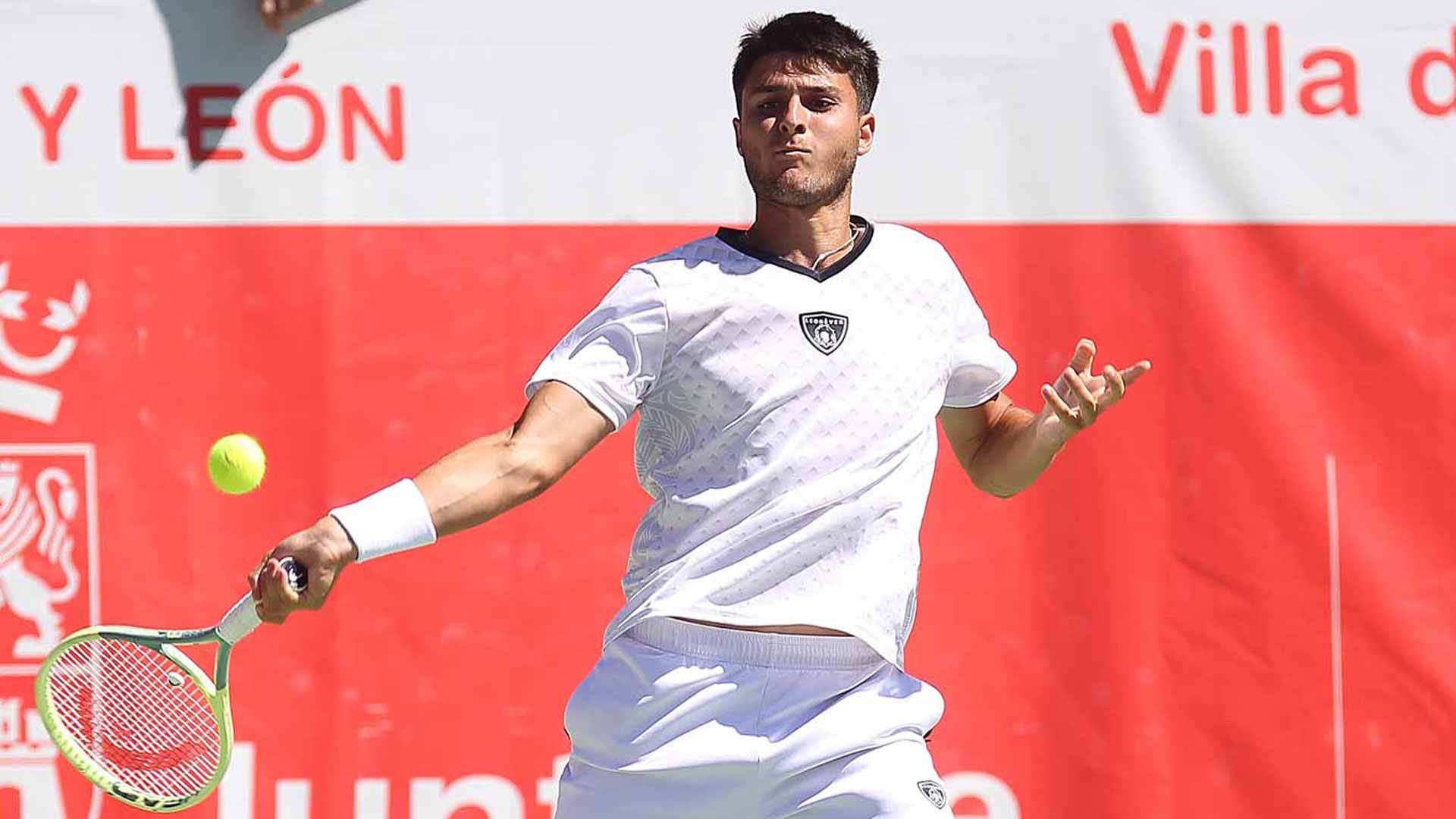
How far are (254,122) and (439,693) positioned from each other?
1283mm

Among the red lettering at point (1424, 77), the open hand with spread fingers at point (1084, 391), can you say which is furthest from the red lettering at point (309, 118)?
the red lettering at point (1424, 77)

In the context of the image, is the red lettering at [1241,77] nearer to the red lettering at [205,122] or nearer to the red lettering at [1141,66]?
the red lettering at [1141,66]

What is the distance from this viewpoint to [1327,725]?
4.16 m

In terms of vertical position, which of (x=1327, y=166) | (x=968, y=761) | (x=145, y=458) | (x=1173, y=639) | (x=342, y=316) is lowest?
(x=968, y=761)

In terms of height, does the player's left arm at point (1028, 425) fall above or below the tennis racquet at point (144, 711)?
above

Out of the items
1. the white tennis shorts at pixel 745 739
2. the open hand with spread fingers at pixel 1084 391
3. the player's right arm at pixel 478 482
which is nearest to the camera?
the player's right arm at pixel 478 482

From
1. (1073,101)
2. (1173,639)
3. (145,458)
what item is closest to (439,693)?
(145,458)

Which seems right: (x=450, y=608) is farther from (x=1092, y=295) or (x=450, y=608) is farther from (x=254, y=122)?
(x=1092, y=295)

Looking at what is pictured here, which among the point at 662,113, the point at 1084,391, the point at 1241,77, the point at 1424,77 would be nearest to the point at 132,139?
the point at 662,113

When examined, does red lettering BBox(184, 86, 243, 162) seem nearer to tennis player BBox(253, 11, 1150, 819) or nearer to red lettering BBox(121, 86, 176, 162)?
red lettering BBox(121, 86, 176, 162)

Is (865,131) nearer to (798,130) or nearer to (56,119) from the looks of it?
(798,130)

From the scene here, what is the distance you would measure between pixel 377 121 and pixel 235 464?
3.76ft

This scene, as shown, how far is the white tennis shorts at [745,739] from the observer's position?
2701mm

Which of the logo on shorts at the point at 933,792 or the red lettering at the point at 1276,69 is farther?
the red lettering at the point at 1276,69
